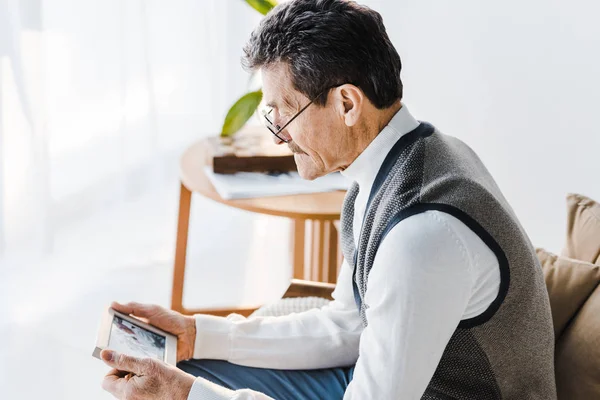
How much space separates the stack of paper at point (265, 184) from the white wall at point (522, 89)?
18.8 inches

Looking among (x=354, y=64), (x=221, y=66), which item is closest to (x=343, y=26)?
(x=354, y=64)

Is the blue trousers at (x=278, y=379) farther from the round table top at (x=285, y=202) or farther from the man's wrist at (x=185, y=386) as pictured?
the round table top at (x=285, y=202)

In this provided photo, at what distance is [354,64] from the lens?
1.11 m

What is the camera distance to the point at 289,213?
1.80 metres

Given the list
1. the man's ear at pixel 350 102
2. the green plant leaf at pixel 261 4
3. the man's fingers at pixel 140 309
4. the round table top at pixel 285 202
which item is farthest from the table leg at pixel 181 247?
the man's ear at pixel 350 102

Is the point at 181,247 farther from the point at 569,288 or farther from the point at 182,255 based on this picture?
the point at 569,288

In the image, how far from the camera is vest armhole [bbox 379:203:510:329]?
1.03 meters

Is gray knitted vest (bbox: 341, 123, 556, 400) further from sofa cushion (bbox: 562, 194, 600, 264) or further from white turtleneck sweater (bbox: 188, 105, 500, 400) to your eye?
sofa cushion (bbox: 562, 194, 600, 264)

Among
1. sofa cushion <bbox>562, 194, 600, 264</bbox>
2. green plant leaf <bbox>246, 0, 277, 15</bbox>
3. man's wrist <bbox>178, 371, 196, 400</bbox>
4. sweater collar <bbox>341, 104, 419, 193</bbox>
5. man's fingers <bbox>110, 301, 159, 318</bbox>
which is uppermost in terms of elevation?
green plant leaf <bbox>246, 0, 277, 15</bbox>

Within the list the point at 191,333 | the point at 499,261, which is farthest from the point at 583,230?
the point at 191,333

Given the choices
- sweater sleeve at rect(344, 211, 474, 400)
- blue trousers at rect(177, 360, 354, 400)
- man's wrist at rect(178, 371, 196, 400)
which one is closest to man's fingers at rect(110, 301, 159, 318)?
blue trousers at rect(177, 360, 354, 400)

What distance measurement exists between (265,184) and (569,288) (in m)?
0.88

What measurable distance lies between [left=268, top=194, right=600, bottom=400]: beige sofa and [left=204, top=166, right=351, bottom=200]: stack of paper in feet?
2.34

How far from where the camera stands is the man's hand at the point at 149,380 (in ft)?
3.86
